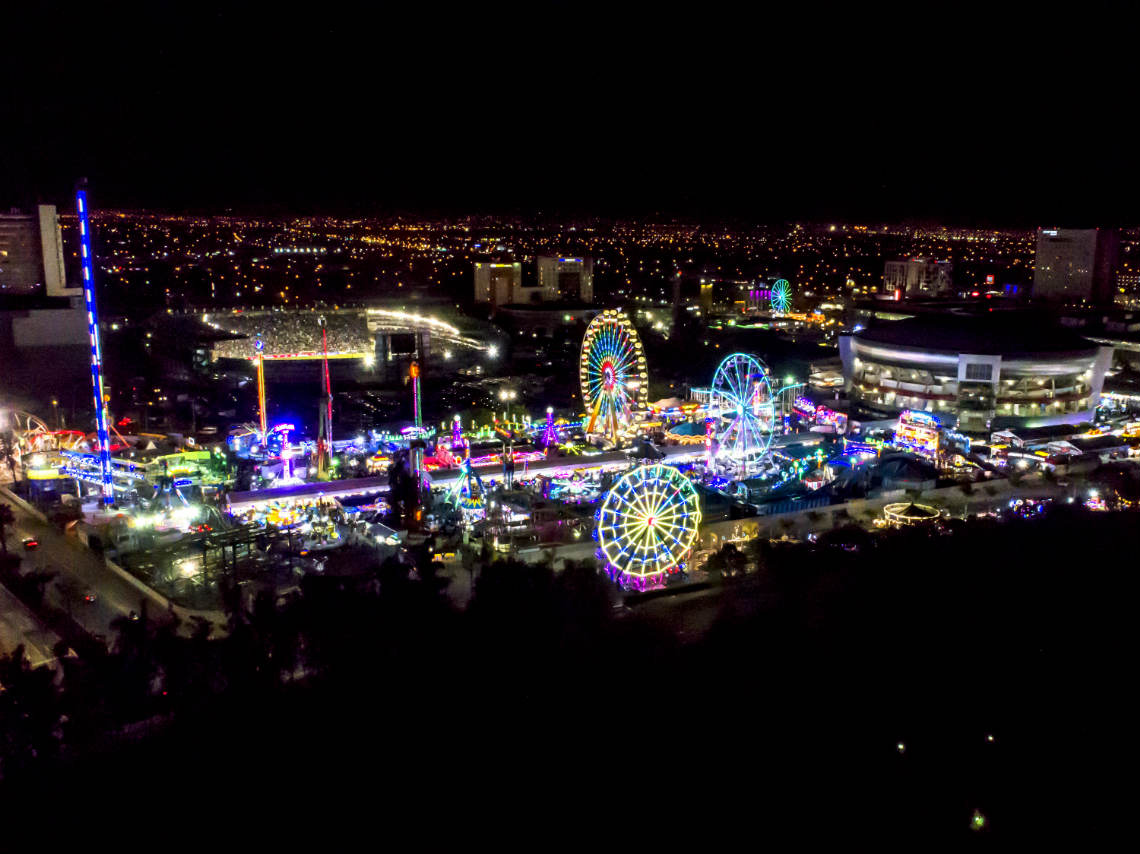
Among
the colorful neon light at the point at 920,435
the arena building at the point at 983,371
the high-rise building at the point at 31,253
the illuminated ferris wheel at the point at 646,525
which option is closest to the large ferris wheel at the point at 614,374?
the colorful neon light at the point at 920,435

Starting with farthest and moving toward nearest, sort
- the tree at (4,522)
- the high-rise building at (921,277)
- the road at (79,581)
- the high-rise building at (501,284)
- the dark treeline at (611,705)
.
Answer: the high-rise building at (921,277) < the high-rise building at (501,284) < the tree at (4,522) < the road at (79,581) < the dark treeline at (611,705)

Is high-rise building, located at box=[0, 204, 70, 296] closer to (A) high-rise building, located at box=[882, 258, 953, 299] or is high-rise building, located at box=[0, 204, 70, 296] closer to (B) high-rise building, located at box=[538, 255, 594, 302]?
(B) high-rise building, located at box=[538, 255, 594, 302]

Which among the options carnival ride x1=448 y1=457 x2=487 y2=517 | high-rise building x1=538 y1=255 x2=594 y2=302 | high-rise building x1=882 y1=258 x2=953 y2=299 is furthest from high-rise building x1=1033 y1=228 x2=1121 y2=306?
carnival ride x1=448 y1=457 x2=487 y2=517

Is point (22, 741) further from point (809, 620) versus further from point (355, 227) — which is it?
point (355, 227)

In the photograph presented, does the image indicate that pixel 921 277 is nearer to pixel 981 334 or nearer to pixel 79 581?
pixel 981 334

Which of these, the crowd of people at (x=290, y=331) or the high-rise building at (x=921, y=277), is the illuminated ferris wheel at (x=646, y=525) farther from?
the high-rise building at (x=921, y=277)
